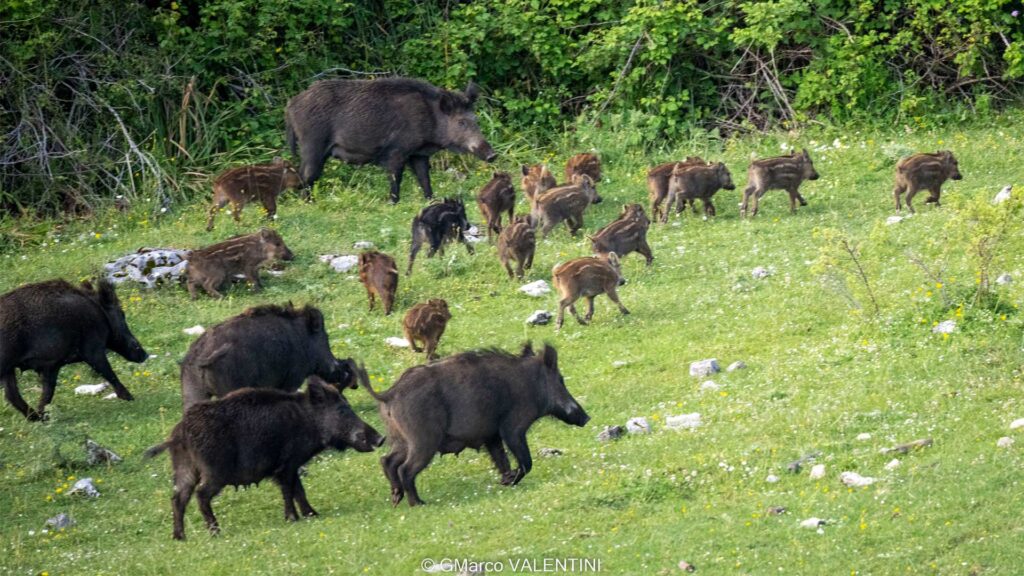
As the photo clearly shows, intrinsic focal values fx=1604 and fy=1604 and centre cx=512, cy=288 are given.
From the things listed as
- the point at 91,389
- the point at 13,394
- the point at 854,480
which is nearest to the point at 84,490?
the point at 13,394

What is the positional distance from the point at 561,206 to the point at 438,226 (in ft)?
5.26

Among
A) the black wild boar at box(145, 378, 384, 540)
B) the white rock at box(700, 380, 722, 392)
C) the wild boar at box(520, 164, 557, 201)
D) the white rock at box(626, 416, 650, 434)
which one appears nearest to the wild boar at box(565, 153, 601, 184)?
the wild boar at box(520, 164, 557, 201)

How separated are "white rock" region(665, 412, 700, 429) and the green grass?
0.11m

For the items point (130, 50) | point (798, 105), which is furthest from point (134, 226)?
point (798, 105)

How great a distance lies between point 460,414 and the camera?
11836 mm

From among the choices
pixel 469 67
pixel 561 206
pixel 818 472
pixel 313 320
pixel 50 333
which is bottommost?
pixel 469 67

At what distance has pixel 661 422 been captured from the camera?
12.9m

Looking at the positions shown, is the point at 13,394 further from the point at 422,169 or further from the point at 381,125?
the point at 422,169

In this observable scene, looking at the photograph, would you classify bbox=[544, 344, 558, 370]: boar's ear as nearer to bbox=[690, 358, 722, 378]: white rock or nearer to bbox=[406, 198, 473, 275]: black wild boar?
bbox=[690, 358, 722, 378]: white rock

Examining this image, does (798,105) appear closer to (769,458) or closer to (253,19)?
(253,19)

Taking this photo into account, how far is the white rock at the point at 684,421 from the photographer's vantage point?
12672mm

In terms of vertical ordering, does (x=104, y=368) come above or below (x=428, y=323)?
below

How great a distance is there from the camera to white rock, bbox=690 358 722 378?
46.2 ft

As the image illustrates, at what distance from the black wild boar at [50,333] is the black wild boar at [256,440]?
3.27 m
